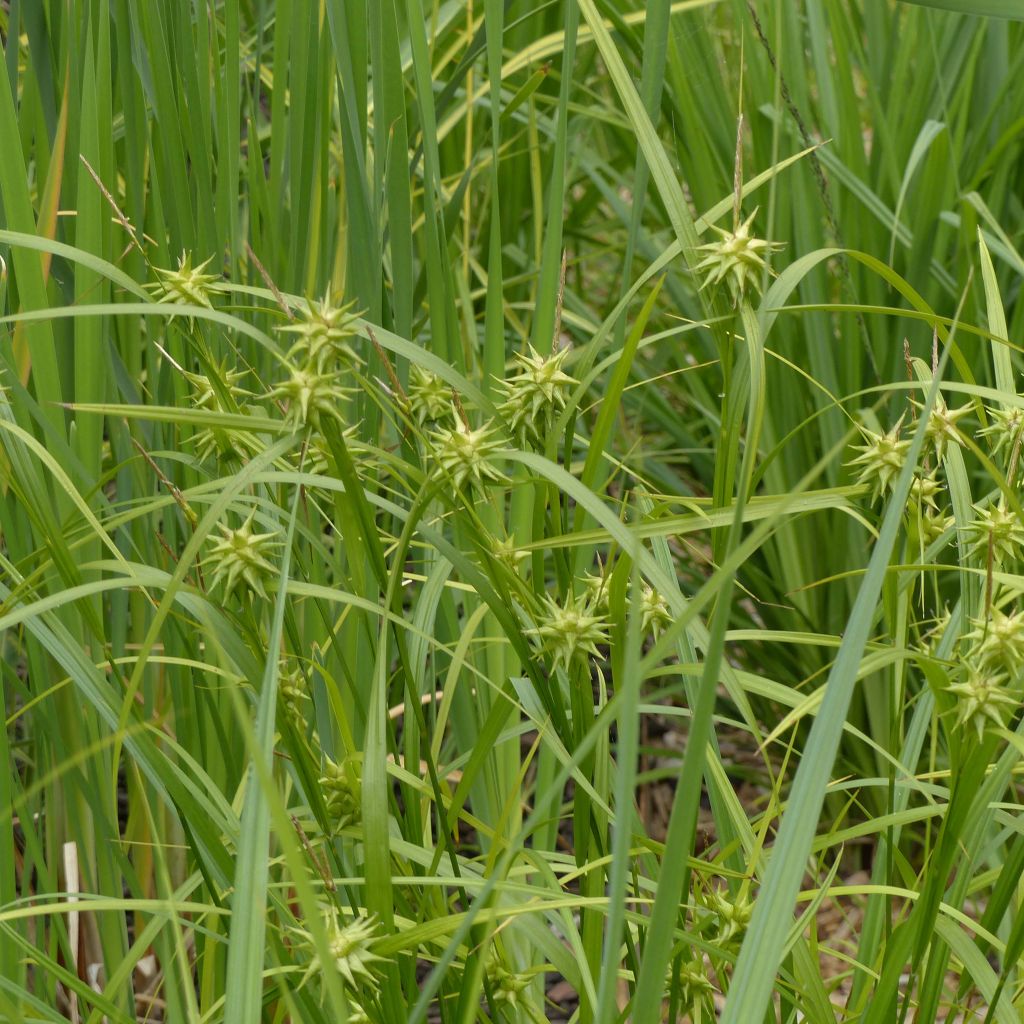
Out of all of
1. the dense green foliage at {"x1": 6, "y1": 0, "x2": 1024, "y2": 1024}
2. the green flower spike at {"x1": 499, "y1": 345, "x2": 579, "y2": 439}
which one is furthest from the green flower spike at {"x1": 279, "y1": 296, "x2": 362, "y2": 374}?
the green flower spike at {"x1": 499, "y1": 345, "x2": 579, "y2": 439}

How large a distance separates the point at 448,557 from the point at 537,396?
9 centimetres

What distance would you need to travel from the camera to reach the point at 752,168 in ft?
5.26

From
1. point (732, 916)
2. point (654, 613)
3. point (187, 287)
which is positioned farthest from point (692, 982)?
point (187, 287)

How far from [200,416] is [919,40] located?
4.34 feet

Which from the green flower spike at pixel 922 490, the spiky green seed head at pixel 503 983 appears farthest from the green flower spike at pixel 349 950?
the green flower spike at pixel 922 490

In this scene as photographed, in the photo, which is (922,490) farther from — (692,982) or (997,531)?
(692,982)

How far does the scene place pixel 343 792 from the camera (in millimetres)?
617

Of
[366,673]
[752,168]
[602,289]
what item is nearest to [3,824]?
[366,673]

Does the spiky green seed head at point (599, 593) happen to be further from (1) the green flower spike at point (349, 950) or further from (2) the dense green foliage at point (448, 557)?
(1) the green flower spike at point (349, 950)

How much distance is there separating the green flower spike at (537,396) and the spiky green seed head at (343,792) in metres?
0.19

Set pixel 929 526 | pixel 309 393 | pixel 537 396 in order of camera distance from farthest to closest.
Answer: pixel 929 526
pixel 537 396
pixel 309 393

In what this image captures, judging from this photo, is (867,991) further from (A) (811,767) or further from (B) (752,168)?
(B) (752,168)

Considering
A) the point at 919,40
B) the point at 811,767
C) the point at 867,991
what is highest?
the point at 919,40

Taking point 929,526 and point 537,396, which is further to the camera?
point 929,526
